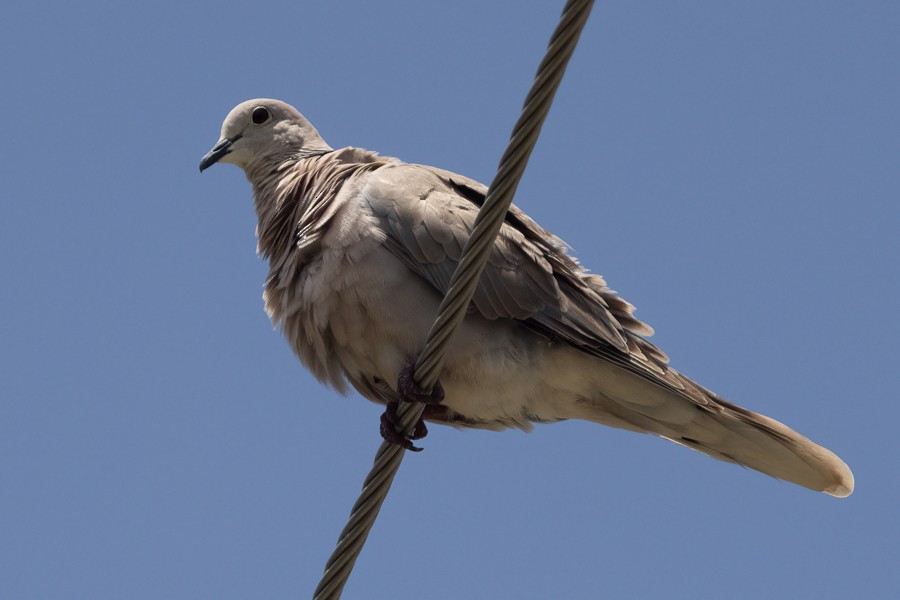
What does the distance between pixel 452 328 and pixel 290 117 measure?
2956 mm

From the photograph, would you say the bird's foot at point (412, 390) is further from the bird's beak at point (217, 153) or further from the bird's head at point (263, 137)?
the bird's beak at point (217, 153)

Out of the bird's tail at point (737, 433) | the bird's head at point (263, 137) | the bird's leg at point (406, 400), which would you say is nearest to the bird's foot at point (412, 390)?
the bird's leg at point (406, 400)

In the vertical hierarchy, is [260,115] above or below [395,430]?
above

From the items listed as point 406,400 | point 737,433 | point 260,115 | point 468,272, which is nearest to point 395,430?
point 406,400

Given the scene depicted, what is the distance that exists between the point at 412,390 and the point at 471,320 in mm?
818

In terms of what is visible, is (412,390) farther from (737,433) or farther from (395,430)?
(737,433)

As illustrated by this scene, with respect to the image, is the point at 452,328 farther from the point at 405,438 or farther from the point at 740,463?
the point at 740,463

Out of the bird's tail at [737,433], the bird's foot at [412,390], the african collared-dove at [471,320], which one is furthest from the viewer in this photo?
the bird's tail at [737,433]

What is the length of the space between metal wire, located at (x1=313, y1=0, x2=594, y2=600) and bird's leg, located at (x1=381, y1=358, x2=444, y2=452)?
0.12 ft

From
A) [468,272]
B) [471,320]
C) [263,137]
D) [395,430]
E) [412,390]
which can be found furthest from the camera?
[263,137]

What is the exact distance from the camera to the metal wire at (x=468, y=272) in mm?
2707

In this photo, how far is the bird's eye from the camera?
5840 millimetres

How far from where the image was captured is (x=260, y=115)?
230 inches

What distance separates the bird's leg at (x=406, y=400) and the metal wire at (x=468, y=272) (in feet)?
0.12
